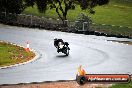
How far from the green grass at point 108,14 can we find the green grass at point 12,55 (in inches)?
1742

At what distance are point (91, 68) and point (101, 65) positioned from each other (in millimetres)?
1322

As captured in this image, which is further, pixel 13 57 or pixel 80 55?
pixel 80 55

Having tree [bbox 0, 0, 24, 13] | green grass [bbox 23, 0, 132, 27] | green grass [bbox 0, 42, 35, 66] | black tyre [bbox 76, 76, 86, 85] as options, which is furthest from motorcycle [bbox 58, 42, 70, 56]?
green grass [bbox 23, 0, 132, 27]

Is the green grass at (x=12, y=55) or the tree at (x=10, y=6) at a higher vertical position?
the tree at (x=10, y=6)

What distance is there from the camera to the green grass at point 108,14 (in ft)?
254

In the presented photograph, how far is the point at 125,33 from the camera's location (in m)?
44.4

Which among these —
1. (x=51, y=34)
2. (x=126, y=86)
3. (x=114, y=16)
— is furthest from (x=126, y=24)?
(x=126, y=86)

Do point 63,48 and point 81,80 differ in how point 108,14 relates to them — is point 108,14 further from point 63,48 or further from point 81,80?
point 81,80

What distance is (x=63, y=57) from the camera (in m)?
29.4

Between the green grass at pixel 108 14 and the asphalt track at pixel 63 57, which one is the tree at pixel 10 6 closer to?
the asphalt track at pixel 63 57

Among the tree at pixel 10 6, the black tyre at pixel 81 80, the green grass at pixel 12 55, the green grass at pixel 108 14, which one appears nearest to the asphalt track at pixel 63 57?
the green grass at pixel 12 55

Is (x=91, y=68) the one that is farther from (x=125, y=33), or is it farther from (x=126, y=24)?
(x=126, y=24)

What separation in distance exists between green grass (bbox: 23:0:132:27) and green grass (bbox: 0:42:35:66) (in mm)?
44248

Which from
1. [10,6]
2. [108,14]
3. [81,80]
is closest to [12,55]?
[81,80]
